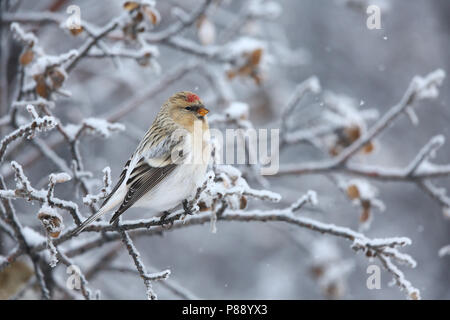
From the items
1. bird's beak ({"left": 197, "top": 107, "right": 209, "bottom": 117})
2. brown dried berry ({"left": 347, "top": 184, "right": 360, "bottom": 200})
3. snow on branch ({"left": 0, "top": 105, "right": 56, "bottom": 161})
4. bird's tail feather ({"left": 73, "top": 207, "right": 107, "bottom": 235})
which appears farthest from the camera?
brown dried berry ({"left": 347, "top": 184, "right": 360, "bottom": 200})

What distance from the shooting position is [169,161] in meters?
2.31

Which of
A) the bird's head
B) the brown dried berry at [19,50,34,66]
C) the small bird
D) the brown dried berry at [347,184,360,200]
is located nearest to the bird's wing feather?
the small bird

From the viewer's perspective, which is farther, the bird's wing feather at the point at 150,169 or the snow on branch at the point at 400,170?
the snow on branch at the point at 400,170

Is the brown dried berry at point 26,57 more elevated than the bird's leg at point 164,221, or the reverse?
the brown dried berry at point 26,57

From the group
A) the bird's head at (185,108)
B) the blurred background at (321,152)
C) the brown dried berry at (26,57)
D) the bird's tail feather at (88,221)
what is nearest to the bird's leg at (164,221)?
the bird's tail feather at (88,221)

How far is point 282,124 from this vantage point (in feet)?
10.9

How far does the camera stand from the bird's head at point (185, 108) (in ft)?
7.71

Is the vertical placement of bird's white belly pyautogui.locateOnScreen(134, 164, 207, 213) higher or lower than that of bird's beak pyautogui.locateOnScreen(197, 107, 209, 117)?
lower

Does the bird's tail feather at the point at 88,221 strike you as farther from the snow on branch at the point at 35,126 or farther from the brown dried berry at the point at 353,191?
the brown dried berry at the point at 353,191

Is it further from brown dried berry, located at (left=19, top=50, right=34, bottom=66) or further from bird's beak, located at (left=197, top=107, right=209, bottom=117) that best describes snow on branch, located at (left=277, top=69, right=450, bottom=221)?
brown dried berry, located at (left=19, top=50, right=34, bottom=66)

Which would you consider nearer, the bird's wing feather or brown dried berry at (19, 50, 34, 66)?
the bird's wing feather

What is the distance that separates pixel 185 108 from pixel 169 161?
0.86 ft

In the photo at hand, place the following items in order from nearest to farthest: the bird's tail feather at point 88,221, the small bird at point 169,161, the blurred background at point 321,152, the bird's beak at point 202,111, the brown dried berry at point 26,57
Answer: the bird's tail feather at point 88,221 < the small bird at point 169,161 < the bird's beak at point 202,111 < the brown dried berry at point 26,57 < the blurred background at point 321,152

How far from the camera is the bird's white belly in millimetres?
2193
